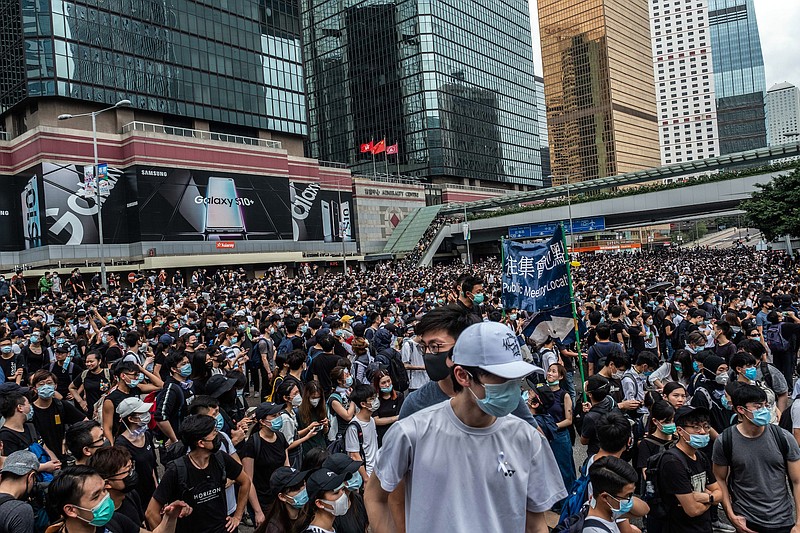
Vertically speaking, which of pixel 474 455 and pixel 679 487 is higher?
pixel 474 455

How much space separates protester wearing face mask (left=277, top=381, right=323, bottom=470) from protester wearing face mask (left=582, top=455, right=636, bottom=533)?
113 inches

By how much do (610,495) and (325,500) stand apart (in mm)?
1695

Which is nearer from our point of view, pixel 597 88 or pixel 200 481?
pixel 200 481

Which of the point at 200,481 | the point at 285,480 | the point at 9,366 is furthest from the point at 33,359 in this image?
the point at 285,480

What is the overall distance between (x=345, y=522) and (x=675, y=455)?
7.91 ft

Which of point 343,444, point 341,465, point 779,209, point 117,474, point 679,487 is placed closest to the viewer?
point 341,465

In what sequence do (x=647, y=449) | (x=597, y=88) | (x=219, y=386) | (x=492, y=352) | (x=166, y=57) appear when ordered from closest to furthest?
(x=492, y=352) < (x=647, y=449) < (x=219, y=386) < (x=166, y=57) < (x=597, y=88)

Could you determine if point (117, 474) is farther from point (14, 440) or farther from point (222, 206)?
point (222, 206)

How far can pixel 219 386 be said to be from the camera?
6.25 meters

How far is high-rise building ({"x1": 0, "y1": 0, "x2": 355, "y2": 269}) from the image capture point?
38938 millimetres

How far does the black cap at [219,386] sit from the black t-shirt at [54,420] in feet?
5.33

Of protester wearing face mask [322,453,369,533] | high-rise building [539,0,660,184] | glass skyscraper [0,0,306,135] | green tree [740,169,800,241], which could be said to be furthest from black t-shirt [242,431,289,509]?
high-rise building [539,0,660,184]

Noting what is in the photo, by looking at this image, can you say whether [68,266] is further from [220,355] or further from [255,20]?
[220,355]

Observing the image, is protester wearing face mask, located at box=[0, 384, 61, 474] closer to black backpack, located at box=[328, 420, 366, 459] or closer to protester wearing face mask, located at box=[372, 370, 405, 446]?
black backpack, located at box=[328, 420, 366, 459]
